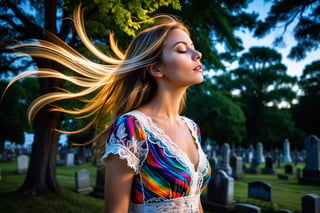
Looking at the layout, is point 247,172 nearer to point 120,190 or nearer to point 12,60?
point 12,60

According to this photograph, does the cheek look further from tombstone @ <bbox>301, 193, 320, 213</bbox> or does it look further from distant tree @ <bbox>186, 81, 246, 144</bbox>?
distant tree @ <bbox>186, 81, 246, 144</bbox>

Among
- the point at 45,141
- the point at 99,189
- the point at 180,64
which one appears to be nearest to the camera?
the point at 180,64

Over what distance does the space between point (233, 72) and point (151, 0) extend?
Result: 144ft

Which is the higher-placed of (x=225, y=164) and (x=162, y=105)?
(x=162, y=105)

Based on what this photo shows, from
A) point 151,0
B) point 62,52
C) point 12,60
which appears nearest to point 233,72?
point 12,60

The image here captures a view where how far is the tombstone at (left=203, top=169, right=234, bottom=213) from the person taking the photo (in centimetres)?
838

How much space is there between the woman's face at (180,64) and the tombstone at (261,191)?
8742mm

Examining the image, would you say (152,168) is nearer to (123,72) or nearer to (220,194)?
(123,72)

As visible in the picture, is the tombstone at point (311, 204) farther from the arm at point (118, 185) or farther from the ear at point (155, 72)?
the arm at point (118, 185)

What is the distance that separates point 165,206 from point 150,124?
20.7 inches

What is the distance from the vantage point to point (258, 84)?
153 feet

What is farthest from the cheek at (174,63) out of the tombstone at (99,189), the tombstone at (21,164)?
the tombstone at (21,164)

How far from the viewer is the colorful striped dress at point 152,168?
5.32 feet

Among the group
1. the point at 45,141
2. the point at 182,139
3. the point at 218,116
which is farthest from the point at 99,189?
the point at 218,116
